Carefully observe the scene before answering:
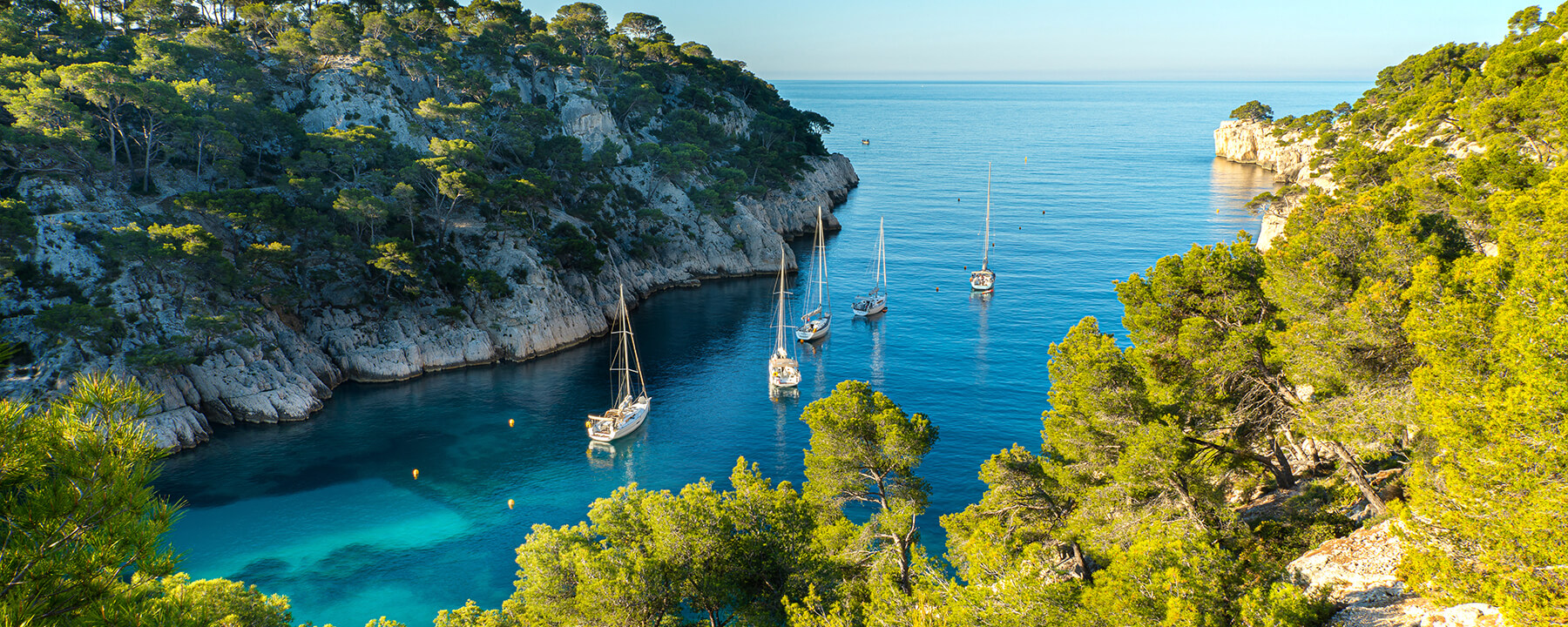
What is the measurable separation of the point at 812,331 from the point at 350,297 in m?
38.7

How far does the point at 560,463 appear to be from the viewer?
47312 mm

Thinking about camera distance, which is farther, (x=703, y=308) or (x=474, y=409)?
(x=703, y=308)

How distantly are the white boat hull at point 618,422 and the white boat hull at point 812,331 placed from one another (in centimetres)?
2069

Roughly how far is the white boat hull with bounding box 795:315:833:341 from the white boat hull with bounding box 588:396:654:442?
20.7 m

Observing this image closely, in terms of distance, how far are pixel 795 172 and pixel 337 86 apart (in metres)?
64.4

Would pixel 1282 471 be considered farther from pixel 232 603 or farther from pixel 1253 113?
pixel 1253 113

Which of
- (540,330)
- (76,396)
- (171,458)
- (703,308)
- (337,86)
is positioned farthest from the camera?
(703,308)

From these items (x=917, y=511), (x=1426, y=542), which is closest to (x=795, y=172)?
(x=917, y=511)

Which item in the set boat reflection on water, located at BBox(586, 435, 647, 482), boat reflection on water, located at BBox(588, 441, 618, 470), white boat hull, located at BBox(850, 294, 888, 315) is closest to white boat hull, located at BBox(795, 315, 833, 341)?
white boat hull, located at BBox(850, 294, 888, 315)

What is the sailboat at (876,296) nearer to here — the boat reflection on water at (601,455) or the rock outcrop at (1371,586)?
the boat reflection on water at (601,455)

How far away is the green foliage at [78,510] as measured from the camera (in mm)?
8508

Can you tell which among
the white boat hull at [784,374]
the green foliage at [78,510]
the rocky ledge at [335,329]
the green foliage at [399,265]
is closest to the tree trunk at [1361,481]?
the green foliage at [78,510]

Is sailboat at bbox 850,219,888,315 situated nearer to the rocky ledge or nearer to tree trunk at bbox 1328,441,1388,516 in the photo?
the rocky ledge

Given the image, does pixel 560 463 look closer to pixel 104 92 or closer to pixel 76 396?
pixel 76 396
